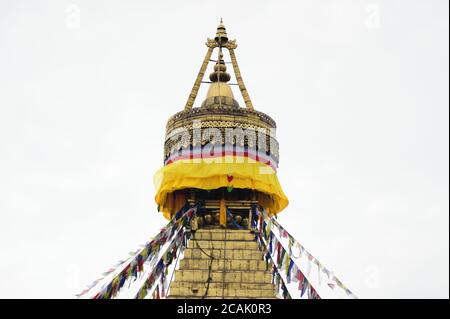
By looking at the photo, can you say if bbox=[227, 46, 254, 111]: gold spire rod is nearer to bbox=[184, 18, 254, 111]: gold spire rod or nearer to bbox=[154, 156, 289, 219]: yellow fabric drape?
bbox=[184, 18, 254, 111]: gold spire rod

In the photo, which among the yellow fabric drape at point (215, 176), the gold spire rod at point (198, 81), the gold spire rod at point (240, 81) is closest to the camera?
the yellow fabric drape at point (215, 176)

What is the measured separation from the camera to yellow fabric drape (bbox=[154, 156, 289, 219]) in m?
22.6

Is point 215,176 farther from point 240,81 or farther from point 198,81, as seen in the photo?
point 240,81

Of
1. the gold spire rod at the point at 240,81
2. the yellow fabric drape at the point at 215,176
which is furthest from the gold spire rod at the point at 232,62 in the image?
the yellow fabric drape at the point at 215,176

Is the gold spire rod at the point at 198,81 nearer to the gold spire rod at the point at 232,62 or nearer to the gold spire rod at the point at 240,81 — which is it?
the gold spire rod at the point at 232,62

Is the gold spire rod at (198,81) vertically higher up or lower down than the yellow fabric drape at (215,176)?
higher up

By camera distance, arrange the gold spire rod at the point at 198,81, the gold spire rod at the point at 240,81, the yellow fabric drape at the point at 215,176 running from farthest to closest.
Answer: the gold spire rod at the point at 240,81
the gold spire rod at the point at 198,81
the yellow fabric drape at the point at 215,176

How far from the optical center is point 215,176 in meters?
22.7

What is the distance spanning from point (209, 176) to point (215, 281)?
2744mm

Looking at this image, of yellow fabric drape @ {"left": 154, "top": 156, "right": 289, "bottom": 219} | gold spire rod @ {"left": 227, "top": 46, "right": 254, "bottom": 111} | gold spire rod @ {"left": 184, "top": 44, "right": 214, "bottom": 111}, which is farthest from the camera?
gold spire rod @ {"left": 227, "top": 46, "right": 254, "bottom": 111}

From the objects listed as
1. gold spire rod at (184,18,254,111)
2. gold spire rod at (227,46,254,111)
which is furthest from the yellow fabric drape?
gold spire rod at (184,18,254,111)

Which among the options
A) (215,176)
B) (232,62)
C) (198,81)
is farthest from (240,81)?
Answer: (215,176)

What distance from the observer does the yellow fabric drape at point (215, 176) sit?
74.1 feet
